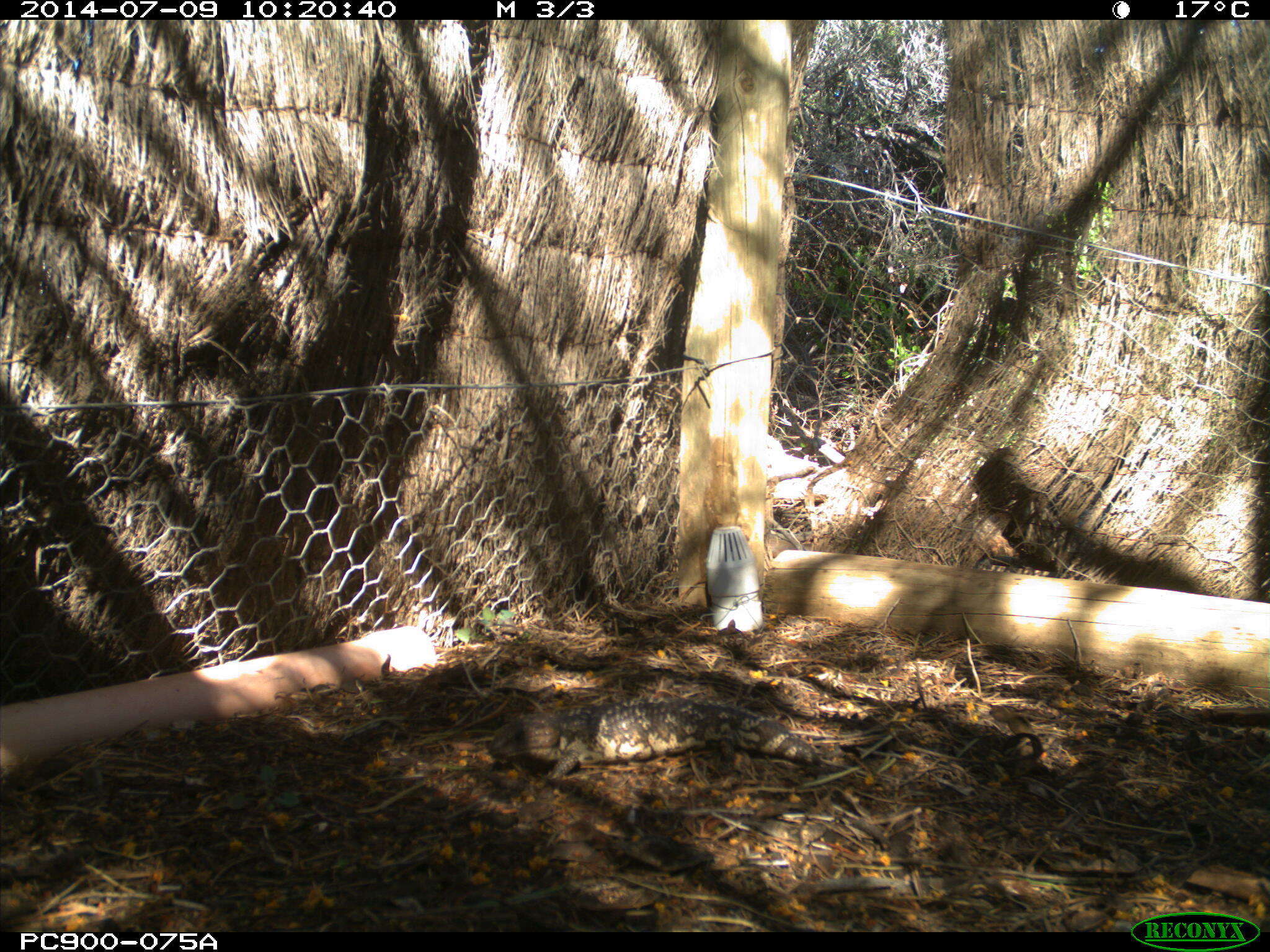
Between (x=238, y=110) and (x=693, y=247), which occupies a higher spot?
(x=238, y=110)

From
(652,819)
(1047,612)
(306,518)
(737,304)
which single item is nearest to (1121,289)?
(1047,612)

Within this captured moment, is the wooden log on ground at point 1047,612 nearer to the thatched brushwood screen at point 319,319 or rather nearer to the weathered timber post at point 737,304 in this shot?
the weathered timber post at point 737,304

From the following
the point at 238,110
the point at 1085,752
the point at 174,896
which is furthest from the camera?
the point at 1085,752

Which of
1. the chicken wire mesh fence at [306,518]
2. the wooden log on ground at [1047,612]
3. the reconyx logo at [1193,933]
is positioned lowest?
the reconyx logo at [1193,933]

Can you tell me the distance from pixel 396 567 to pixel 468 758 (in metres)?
0.76

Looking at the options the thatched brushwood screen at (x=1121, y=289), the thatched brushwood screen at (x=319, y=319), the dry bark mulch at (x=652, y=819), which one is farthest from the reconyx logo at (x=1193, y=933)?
the thatched brushwood screen at (x=1121, y=289)

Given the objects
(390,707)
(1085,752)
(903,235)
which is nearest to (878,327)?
(903,235)

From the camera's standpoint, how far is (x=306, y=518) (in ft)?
8.19

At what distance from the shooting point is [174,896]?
1.58 meters

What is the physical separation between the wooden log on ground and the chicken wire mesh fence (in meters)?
0.68

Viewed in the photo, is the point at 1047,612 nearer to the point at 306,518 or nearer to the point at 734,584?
the point at 734,584

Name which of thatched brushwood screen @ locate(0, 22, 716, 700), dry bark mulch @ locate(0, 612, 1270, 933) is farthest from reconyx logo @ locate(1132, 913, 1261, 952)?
thatched brushwood screen @ locate(0, 22, 716, 700)

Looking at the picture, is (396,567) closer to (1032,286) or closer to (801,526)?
(801,526)

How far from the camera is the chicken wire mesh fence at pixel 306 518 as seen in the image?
81.0 inches
